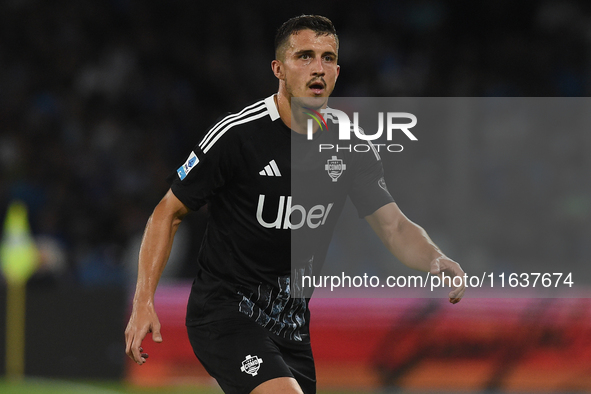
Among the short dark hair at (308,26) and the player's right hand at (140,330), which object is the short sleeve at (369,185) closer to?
the short dark hair at (308,26)

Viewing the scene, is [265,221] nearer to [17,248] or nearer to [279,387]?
[279,387]

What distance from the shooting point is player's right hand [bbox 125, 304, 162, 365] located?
11.2 ft

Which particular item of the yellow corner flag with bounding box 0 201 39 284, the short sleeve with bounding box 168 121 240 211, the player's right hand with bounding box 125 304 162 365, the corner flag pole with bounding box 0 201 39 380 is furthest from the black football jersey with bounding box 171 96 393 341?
the yellow corner flag with bounding box 0 201 39 284

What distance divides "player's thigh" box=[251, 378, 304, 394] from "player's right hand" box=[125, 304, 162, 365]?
0.48 m

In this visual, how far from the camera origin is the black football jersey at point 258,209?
378cm

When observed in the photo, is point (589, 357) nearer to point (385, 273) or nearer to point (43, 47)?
point (385, 273)

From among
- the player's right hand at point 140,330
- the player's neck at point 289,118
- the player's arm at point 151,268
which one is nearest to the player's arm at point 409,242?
the player's neck at point 289,118

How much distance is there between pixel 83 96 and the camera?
36.8ft

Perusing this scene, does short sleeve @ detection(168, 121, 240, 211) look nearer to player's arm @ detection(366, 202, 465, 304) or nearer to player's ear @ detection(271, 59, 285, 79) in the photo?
player's ear @ detection(271, 59, 285, 79)

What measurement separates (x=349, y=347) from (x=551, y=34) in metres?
6.00

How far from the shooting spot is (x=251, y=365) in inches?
141

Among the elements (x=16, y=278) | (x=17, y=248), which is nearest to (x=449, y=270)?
(x=16, y=278)

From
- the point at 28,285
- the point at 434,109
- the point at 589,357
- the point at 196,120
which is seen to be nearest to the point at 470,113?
the point at 434,109

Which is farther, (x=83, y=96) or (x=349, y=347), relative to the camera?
(x=83, y=96)
